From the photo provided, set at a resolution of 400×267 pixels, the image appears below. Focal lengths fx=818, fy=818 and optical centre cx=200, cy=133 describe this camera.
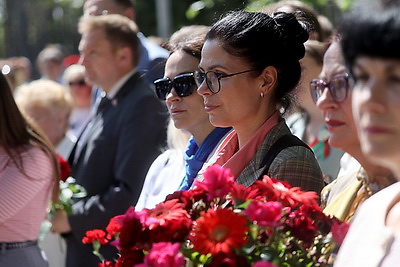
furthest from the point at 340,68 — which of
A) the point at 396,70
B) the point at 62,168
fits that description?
the point at 62,168

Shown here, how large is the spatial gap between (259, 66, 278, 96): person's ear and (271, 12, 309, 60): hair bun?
0.09 meters

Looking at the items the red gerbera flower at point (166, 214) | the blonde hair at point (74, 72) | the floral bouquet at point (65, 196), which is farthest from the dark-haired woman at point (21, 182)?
the blonde hair at point (74, 72)

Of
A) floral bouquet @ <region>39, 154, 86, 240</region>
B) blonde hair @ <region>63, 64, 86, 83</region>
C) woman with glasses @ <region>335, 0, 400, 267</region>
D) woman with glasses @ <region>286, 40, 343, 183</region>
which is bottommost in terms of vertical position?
blonde hair @ <region>63, 64, 86, 83</region>

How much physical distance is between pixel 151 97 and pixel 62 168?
768 mm

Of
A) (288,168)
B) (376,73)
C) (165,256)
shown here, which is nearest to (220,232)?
(165,256)

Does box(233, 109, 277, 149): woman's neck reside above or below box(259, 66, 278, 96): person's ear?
below

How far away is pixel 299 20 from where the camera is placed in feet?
11.0

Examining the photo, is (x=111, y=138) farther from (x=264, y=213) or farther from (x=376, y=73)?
(x=376, y=73)

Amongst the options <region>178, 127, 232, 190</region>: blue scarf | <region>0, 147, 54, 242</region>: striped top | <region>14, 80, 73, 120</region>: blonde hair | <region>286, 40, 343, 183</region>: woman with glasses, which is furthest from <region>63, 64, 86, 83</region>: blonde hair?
<region>178, 127, 232, 190</region>: blue scarf

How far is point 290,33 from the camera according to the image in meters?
3.14

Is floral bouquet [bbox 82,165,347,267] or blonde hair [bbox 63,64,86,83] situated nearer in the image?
floral bouquet [bbox 82,165,347,267]

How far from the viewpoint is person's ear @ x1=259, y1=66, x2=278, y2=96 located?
316 cm

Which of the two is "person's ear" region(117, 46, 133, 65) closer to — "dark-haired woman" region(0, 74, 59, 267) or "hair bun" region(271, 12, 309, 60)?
"dark-haired woman" region(0, 74, 59, 267)

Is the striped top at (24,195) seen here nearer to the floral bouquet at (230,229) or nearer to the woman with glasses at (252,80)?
the woman with glasses at (252,80)
